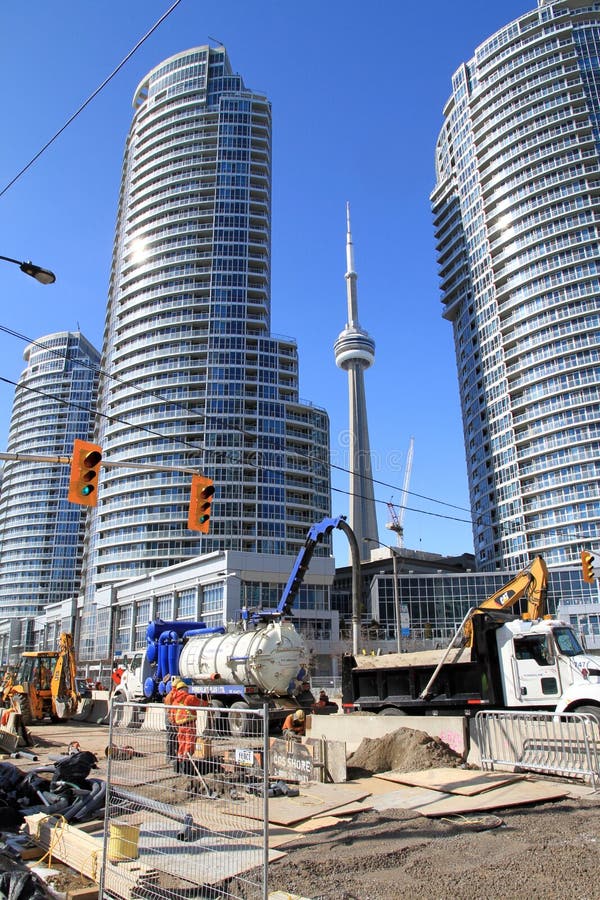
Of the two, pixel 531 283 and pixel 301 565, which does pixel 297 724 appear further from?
pixel 531 283

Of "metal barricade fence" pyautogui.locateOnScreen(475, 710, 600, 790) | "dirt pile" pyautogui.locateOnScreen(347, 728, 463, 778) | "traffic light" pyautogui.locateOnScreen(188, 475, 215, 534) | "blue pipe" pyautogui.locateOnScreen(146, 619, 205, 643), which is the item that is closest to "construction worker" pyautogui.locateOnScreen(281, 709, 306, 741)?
"dirt pile" pyautogui.locateOnScreen(347, 728, 463, 778)

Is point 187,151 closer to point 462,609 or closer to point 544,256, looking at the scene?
point 544,256

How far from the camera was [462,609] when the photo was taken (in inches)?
3177

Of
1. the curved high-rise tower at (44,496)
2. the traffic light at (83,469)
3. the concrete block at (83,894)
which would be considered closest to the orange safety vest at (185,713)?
the concrete block at (83,894)

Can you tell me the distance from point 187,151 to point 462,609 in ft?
278

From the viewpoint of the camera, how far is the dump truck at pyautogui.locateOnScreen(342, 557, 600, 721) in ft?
52.0

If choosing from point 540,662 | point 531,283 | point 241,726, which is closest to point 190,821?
point 241,726

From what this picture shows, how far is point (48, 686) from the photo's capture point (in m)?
27.0

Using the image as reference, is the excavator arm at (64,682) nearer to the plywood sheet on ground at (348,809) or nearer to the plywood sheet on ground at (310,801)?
the plywood sheet on ground at (310,801)

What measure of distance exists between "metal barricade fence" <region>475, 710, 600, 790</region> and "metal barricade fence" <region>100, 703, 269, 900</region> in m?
5.83

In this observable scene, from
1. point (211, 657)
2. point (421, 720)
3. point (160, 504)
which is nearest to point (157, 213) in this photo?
point (160, 504)

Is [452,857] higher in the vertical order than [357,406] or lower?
lower

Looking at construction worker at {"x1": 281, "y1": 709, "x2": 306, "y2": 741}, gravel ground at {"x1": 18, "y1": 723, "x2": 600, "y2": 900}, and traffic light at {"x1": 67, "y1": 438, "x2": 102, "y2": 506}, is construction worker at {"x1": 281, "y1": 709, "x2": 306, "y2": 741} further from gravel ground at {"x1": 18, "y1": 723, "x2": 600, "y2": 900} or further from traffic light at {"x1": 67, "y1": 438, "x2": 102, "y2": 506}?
gravel ground at {"x1": 18, "y1": 723, "x2": 600, "y2": 900}

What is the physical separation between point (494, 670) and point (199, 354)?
88.3m
